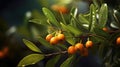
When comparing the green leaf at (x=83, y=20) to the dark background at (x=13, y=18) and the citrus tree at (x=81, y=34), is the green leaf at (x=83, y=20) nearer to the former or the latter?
the citrus tree at (x=81, y=34)

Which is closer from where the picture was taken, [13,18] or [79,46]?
[79,46]

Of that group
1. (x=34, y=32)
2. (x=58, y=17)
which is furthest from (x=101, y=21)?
(x=34, y=32)

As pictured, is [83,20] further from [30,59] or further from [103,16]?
[30,59]

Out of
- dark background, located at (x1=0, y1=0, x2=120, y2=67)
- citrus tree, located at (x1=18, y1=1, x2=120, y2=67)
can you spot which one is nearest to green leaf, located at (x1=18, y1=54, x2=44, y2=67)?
citrus tree, located at (x1=18, y1=1, x2=120, y2=67)

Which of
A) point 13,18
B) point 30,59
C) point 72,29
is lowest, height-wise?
point 13,18

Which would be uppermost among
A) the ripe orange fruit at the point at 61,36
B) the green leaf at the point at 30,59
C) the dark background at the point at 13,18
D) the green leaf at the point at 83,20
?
the green leaf at the point at 83,20

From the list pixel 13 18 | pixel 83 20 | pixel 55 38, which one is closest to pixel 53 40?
pixel 55 38

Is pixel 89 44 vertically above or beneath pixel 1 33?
above

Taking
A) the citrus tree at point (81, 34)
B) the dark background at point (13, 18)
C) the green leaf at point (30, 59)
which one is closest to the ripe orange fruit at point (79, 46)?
the citrus tree at point (81, 34)

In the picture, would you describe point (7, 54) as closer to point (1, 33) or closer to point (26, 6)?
point (1, 33)
